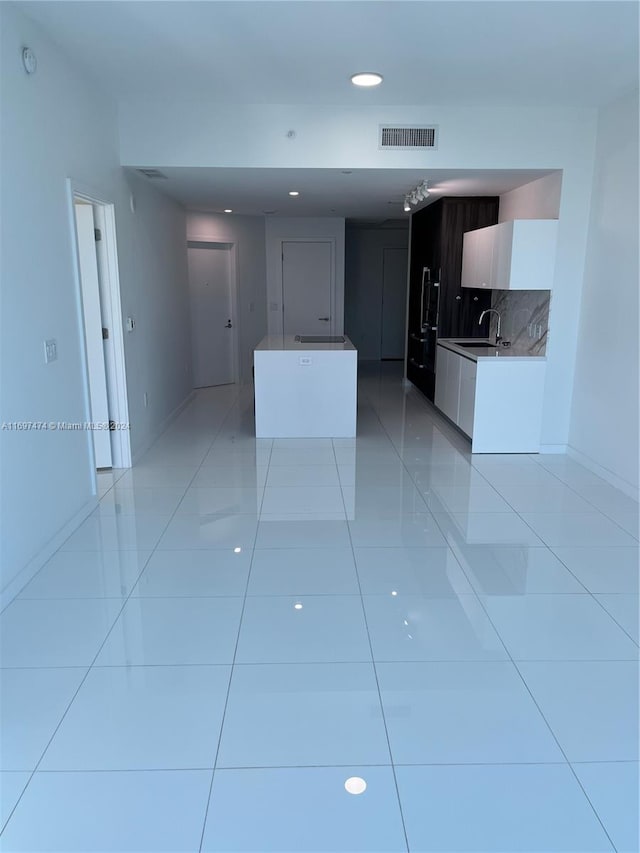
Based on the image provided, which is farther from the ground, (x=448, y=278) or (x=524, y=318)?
(x=448, y=278)

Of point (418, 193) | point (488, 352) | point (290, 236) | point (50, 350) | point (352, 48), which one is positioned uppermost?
point (352, 48)

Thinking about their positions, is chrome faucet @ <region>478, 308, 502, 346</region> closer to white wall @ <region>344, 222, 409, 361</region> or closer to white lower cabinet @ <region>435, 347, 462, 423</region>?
white lower cabinet @ <region>435, 347, 462, 423</region>

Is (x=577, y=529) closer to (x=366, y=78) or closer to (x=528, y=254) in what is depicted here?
(x=528, y=254)

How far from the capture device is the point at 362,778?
1.78 metres

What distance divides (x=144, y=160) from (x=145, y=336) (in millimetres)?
1464

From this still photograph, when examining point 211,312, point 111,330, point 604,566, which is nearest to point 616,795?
point 604,566

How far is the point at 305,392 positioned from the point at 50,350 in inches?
108

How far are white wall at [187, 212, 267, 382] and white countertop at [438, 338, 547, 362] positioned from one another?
329 cm

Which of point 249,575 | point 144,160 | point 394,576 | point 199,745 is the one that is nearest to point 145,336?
point 144,160

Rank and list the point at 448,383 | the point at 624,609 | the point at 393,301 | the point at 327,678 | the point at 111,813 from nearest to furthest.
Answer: the point at 111,813, the point at 327,678, the point at 624,609, the point at 448,383, the point at 393,301

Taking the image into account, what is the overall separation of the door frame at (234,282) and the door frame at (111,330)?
347 cm

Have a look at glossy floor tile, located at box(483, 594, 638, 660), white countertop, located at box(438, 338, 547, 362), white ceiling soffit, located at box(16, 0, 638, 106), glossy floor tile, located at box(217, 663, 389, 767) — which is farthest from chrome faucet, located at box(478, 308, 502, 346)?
glossy floor tile, located at box(217, 663, 389, 767)

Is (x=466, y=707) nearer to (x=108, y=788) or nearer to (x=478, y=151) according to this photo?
(x=108, y=788)

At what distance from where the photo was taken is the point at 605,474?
4504mm
